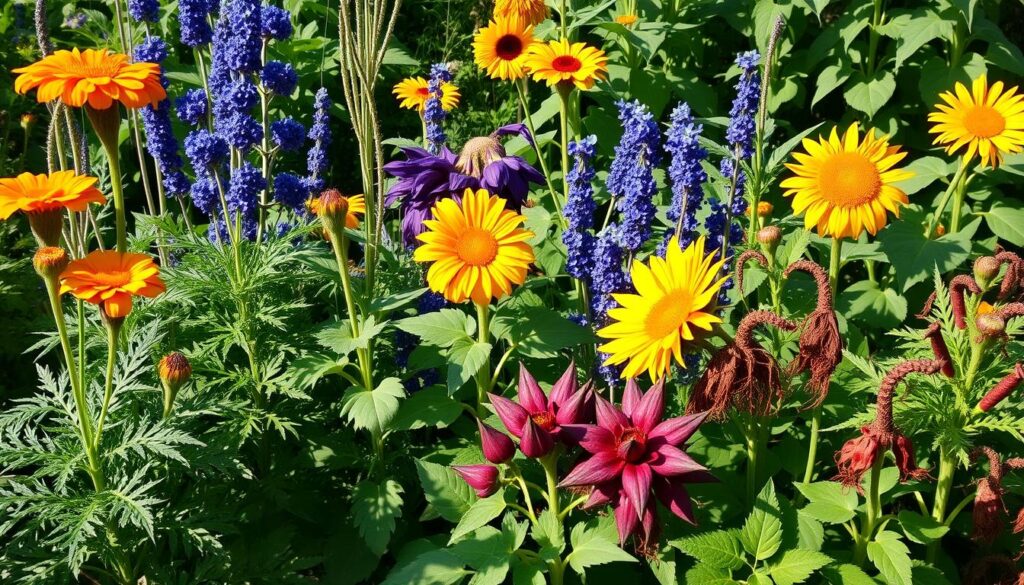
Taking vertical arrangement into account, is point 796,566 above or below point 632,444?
below

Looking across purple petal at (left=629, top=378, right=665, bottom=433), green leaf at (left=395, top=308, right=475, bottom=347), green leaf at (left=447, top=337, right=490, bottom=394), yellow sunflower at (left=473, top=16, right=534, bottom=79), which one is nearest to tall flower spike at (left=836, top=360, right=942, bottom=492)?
purple petal at (left=629, top=378, right=665, bottom=433)

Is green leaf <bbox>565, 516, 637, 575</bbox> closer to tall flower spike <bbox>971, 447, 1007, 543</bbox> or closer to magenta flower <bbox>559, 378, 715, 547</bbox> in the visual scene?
magenta flower <bbox>559, 378, 715, 547</bbox>

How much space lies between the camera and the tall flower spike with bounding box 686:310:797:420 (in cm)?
161

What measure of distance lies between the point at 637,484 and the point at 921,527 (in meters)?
0.66

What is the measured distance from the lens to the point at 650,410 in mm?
1694

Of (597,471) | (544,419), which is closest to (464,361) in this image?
(544,419)

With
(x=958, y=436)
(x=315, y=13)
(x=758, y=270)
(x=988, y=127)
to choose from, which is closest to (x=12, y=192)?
(x=758, y=270)

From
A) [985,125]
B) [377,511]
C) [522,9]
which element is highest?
[522,9]

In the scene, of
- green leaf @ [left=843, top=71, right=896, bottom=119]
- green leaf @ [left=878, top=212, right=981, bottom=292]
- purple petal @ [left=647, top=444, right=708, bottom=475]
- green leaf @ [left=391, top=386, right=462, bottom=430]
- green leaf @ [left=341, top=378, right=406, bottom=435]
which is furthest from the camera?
green leaf @ [left=843, top=71, right=896, bottom=119]

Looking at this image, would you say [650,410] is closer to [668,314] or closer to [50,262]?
[668,314]

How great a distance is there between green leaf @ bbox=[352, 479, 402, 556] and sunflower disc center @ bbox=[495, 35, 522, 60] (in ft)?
4.40

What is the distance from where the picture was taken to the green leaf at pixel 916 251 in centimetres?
256

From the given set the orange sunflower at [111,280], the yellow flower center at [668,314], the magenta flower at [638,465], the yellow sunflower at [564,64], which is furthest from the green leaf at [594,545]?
the yellow sunflower at [564,64]

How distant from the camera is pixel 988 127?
236 centimetres
